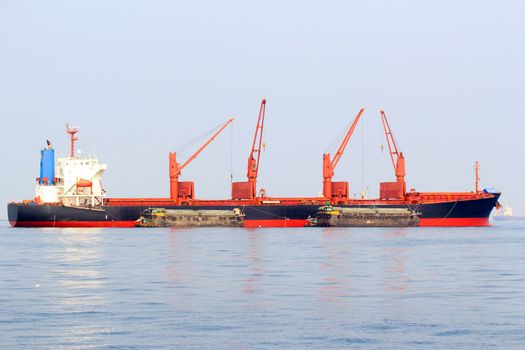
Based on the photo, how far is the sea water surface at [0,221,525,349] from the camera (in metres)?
33.1

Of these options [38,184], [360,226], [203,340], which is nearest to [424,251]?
[203,340]

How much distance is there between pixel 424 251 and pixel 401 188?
80298mm

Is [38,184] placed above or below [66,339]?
above

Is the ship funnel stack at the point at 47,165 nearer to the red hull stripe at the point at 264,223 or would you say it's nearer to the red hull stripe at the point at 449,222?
the red hull stripe at the point at 264,223

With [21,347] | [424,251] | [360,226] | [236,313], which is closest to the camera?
[21,347]

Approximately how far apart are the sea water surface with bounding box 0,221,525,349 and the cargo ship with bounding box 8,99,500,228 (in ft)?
251

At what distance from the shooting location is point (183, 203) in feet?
520

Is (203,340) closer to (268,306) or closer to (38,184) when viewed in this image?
(268,306)

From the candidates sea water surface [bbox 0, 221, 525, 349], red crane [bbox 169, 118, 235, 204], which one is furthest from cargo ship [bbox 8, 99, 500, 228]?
sea water surface [bbox 0, 221, 525, 349]

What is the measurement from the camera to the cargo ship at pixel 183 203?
491ft

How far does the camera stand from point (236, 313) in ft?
128

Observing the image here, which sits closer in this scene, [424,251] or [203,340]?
[203,340]

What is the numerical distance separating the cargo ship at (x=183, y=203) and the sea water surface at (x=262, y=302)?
76.6 metres

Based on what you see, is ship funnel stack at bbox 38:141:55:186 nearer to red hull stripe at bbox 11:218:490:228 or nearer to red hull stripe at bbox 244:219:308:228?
red hull stripe at bbox 11:218:490:228
